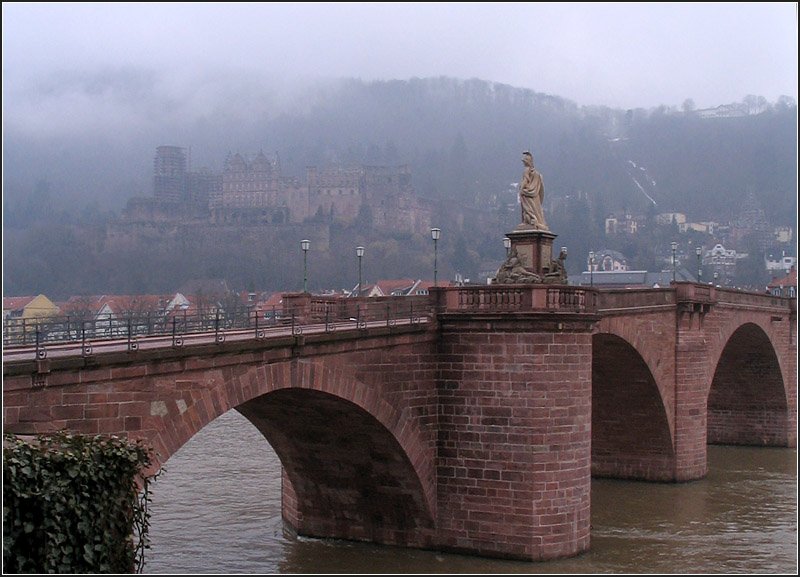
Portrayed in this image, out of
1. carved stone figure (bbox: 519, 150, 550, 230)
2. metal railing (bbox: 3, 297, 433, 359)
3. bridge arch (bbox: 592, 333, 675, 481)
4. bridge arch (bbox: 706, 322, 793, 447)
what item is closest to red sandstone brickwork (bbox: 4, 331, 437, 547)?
metal railing (bbox: 3, 297, 433, 359)

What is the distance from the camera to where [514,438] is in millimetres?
21609

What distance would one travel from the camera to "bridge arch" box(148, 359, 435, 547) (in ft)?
67.3

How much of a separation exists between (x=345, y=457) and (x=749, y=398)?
26005 mm

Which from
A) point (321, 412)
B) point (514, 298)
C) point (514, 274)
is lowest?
point (321, 412)

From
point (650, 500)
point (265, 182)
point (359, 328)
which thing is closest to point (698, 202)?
point (265, 182)

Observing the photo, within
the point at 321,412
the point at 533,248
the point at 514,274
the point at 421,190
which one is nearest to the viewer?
the point at 321,412

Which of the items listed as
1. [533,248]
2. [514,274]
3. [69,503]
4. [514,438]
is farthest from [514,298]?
[69,503]

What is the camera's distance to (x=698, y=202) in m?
166

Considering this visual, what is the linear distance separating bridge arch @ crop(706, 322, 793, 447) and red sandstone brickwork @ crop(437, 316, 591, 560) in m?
22.9

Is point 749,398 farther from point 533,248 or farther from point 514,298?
point 514,298

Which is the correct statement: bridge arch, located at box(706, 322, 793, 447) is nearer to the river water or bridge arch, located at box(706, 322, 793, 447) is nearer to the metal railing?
the river water

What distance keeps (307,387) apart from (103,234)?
101450 millimetres

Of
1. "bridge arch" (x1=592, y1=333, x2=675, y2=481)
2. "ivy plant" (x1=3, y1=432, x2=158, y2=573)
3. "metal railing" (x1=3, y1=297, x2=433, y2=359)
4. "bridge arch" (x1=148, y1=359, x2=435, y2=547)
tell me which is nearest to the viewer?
"ivy plant" (x1=3, y1=432, x2=158, y2=573)

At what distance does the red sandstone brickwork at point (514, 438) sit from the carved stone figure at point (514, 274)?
1.87 meters
